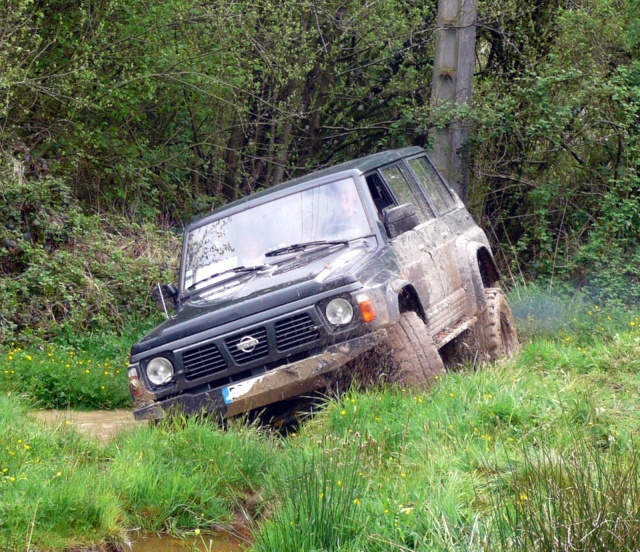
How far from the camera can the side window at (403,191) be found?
25.1 ft

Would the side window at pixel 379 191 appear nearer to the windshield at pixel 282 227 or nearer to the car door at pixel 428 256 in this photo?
the car door at pixel 428 256

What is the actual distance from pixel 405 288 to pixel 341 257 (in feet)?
1.55

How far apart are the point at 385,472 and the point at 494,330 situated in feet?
11.3

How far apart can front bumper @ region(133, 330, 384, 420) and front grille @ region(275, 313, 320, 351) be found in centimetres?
11

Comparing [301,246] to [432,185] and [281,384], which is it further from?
[432,185]

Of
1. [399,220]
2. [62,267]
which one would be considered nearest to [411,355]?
[399,220]

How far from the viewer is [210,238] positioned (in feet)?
24.3

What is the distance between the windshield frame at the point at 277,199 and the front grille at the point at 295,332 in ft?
3.01

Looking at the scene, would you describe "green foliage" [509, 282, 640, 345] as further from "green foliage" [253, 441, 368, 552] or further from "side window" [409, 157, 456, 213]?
"green foliage" [253, 441, 368, 552]

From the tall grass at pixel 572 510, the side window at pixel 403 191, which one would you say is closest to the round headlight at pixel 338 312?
the side window at pixel 403 191

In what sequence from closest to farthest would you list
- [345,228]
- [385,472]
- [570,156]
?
1. [385,472]
2. [345,228]
3. [570,156]

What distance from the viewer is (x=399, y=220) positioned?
6.68 meters

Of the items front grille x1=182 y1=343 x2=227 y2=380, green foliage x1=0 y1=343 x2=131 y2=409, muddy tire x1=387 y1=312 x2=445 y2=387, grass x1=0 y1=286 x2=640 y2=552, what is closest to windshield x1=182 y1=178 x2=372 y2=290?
muddy tire x1=387 y1=312 x2=445 y2=387

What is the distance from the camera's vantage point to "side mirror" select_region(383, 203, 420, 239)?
6648 mm
